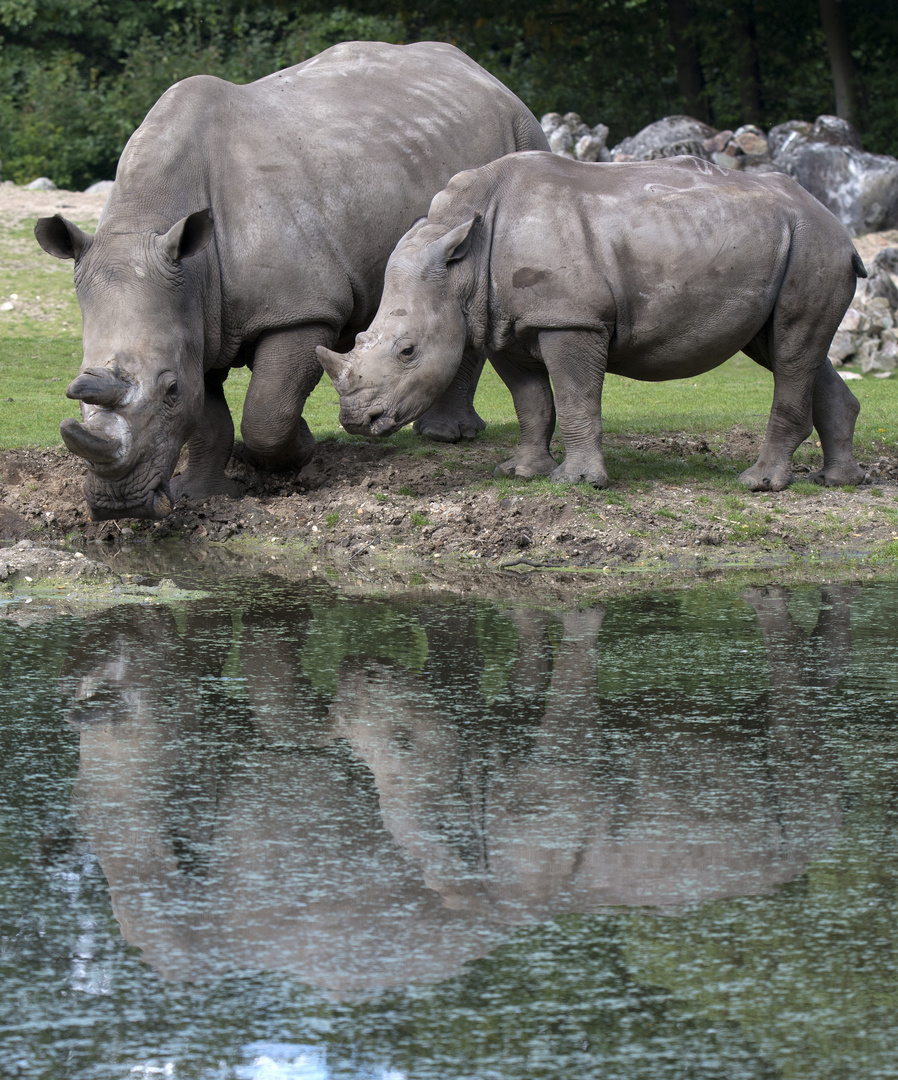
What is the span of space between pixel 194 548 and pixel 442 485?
5.11 feet

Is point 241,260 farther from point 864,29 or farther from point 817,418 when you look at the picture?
point 864,29

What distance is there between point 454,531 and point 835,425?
2624mm

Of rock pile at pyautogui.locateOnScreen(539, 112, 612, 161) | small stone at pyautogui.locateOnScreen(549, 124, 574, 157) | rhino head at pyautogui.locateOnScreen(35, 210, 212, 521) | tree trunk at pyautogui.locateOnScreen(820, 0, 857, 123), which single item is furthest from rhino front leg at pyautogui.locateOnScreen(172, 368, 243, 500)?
tree trunk at pyautogui.locateOnScreen(820, 0, 857, 123)

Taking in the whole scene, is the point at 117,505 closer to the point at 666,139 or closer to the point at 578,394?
the point at 578,394

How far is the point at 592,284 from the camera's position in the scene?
8359mm

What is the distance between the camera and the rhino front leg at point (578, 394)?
334 inches

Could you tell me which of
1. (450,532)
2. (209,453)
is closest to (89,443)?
(209,453)

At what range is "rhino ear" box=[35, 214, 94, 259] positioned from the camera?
26.7ft

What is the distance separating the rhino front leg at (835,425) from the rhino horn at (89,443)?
4.19 metres

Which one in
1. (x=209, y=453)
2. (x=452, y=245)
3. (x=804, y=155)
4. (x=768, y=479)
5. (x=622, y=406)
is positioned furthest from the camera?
(x=804, y=155)

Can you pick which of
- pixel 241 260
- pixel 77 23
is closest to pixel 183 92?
pixel 241 260

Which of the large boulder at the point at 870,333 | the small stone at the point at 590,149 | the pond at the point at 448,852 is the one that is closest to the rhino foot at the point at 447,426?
the pond at the point at 448,852

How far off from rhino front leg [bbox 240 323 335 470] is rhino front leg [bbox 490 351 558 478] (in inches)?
42.0

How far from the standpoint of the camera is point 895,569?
305 inches
